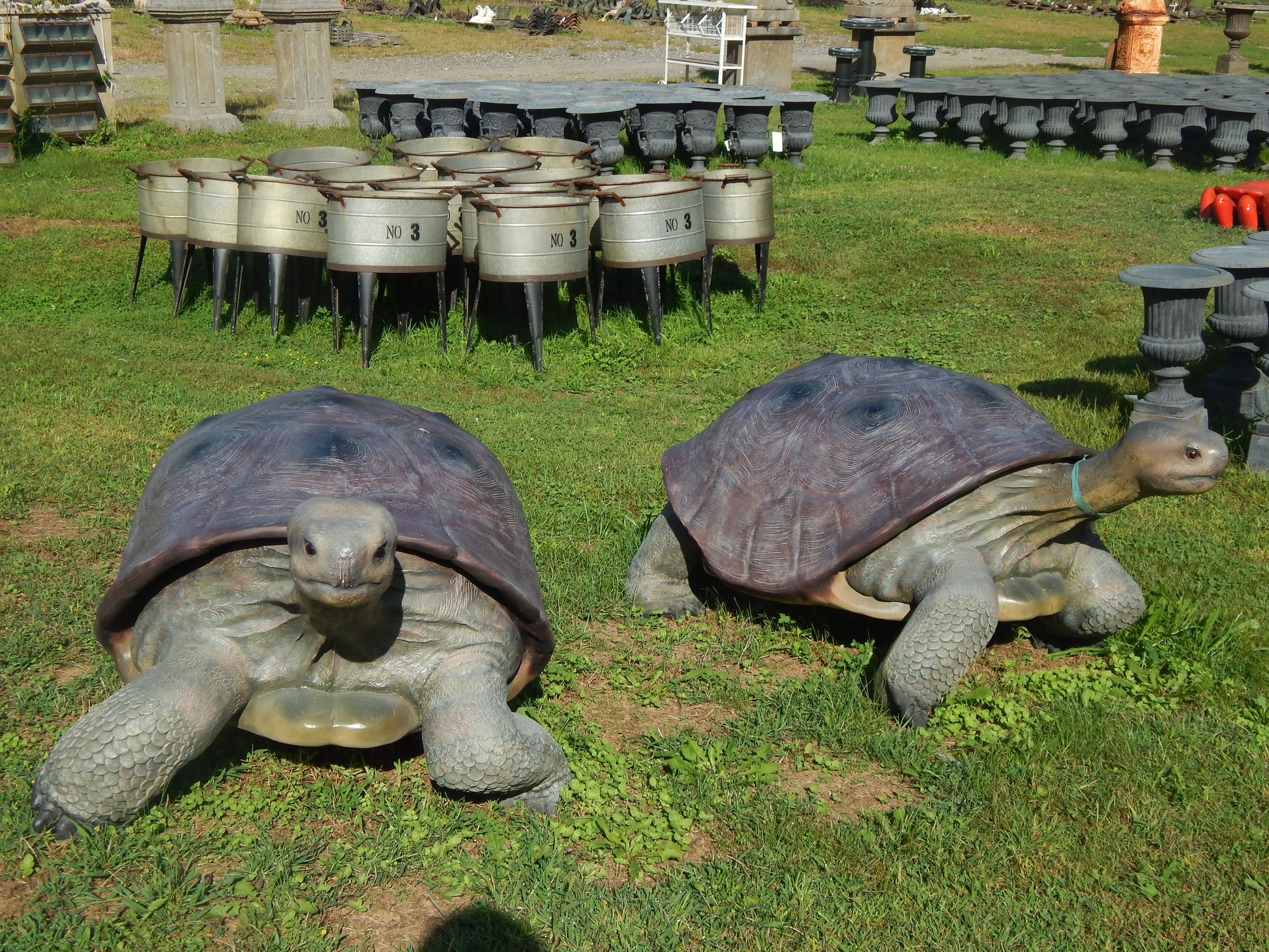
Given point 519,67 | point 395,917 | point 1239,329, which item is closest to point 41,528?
point 395,917

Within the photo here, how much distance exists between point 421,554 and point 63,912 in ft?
4.08

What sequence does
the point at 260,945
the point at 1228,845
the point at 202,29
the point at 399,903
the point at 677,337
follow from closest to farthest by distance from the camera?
1. the point at 260,945
2. the point at 399,903
3. the point at 1228,845
4. the point at 677,337
5. the point at 202,29

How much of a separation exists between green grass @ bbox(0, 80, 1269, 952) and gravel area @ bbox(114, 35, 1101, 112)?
1492 centimetres

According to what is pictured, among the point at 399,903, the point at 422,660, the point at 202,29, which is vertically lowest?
the point at 399,903

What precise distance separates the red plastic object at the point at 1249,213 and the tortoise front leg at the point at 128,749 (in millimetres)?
10939

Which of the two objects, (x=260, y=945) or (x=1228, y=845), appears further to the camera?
(x=1228, y=845)

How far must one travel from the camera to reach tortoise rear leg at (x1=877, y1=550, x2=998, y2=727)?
12.8ft

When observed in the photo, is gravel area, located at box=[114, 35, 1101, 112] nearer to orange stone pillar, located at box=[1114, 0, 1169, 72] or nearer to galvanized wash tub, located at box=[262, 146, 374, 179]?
orange stone pillar, located at box=[1114, 0, 1169, 72]

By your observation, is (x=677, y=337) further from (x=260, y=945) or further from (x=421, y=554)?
(x=260, y=945)

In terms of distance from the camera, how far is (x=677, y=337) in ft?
29.1

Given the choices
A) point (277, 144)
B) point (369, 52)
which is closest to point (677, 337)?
point (277, 144)

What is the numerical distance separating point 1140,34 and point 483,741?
21314 millimetres

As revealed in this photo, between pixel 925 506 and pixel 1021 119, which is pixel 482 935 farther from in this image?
pixel 1021 119

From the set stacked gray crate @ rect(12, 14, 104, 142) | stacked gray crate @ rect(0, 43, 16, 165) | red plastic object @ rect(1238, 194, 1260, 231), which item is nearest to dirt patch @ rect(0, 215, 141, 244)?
stacked gray crate @ rect(0, 43, 16, 165)
